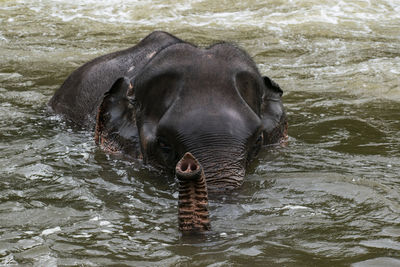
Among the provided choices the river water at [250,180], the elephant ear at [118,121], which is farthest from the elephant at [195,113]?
the river water at [250,180]

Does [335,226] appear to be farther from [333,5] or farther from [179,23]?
[333,5]

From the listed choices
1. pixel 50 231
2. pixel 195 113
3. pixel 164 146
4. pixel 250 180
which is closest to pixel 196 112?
pixel 195 113

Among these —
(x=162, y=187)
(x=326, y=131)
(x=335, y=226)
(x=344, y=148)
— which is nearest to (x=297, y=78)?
(x=326, y=131)

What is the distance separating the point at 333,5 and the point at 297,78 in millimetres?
5597

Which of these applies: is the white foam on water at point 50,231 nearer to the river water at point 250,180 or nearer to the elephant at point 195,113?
the river water at point 250,180

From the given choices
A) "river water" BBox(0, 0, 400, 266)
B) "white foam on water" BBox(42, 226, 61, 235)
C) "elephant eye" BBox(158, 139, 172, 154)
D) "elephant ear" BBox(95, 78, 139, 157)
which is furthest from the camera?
"elephant ear" BBox(95, 78, 139, 157)

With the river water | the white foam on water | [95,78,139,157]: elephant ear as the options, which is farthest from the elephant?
the white foam on water

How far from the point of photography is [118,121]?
6.08 m

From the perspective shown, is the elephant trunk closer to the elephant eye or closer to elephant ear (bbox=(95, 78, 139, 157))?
the elephant eye

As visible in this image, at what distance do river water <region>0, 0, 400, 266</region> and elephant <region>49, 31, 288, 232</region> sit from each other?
0.17m

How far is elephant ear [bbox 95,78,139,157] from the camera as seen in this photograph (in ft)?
19.4

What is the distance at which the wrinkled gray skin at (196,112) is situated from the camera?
4832 mm

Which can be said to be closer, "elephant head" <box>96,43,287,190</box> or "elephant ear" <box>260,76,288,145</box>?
"elephant head" <box>96,43,287,190</box>

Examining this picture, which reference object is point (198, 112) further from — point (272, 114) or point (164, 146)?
point (272, 114)
